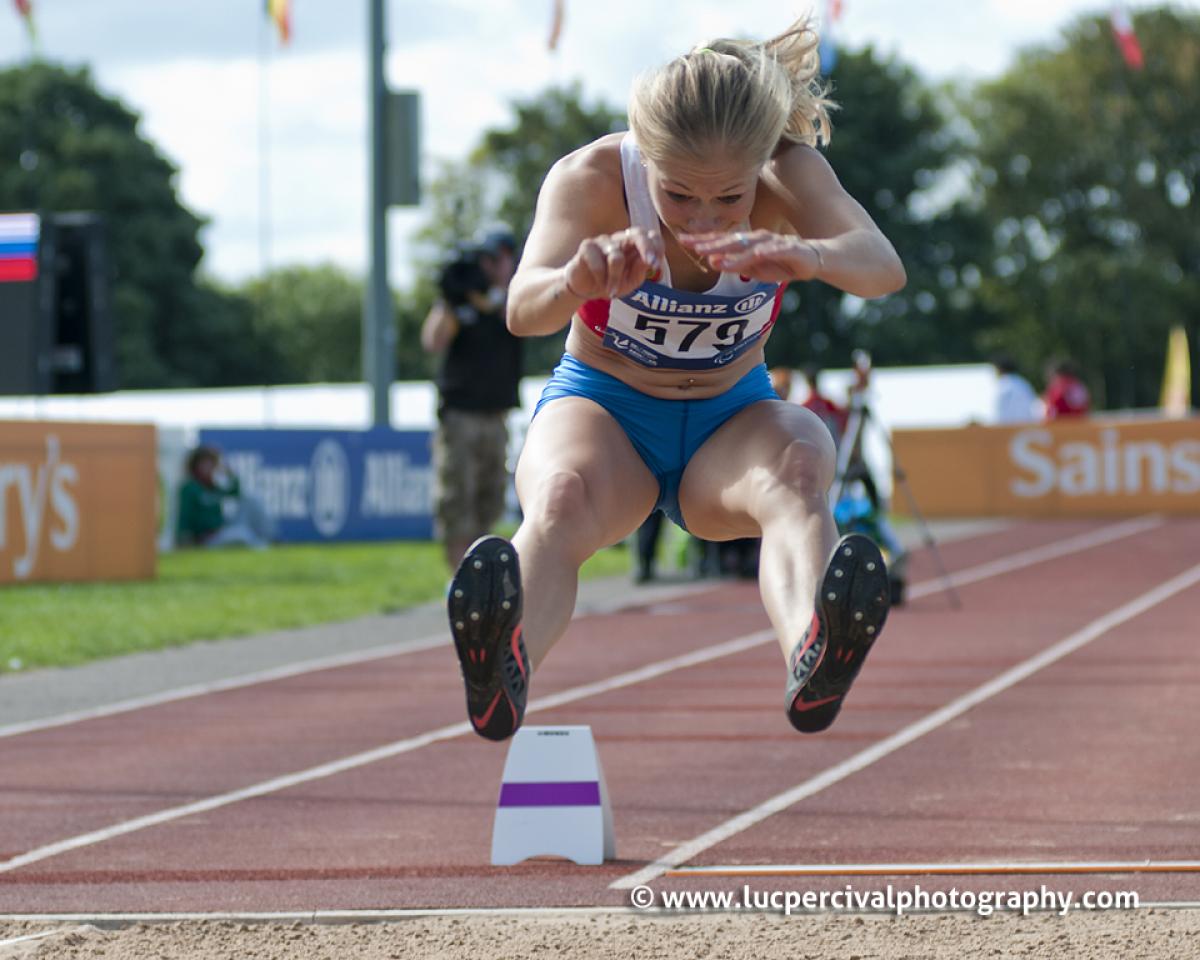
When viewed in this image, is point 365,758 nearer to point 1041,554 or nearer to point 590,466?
point 590,466

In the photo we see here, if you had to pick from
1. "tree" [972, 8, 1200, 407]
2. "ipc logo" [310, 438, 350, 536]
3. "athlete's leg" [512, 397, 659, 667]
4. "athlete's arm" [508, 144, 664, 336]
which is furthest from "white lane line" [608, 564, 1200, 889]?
"tree" [972, 8, 1200, 407]

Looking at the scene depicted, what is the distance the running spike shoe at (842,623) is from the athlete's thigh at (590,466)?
22.0 inches

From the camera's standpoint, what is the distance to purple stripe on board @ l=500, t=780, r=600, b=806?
5.39m

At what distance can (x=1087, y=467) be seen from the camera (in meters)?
23.9

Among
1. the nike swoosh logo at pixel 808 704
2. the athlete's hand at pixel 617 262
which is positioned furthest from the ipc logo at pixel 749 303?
the nike swoosh logo at pixel 808 704

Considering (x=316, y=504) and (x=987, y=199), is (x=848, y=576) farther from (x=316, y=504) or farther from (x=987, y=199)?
(x=987, y=199)

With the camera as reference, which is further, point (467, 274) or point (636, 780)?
point (467, 274)

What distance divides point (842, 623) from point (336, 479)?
16.6m

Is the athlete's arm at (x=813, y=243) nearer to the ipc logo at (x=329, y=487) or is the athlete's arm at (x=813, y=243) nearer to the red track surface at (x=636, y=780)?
the red track surface at (x=636, y=780)

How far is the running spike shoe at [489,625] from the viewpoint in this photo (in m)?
3.96

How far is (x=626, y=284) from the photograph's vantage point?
3672mm

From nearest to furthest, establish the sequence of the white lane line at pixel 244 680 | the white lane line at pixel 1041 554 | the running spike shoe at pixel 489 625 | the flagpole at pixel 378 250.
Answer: the running spike shoe at pixel 489 625
the white lane line at pixel 244 680
the white lane line at pixel 1041 554
the flagpole at pixel 378 250

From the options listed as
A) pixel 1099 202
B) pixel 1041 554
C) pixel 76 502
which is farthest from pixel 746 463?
pixel 1099 202

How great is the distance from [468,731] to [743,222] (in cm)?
437
